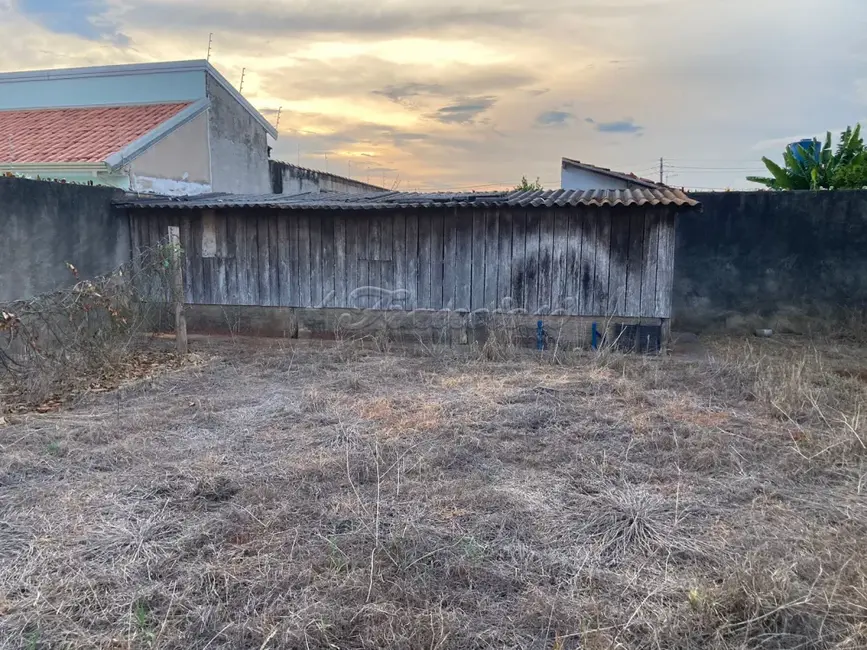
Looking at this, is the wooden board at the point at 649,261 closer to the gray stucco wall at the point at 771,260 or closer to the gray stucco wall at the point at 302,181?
the gray stucco wall at the point at 771,260

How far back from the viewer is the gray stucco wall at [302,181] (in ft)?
51.6

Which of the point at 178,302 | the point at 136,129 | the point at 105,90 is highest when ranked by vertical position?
the point at 105,90

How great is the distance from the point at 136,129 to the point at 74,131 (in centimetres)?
149

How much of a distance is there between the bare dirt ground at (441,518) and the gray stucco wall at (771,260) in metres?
4.38

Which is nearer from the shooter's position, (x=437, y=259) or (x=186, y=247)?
(x=437, y=259)

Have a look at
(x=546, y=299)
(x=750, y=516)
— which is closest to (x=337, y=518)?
(x=750, y=516)

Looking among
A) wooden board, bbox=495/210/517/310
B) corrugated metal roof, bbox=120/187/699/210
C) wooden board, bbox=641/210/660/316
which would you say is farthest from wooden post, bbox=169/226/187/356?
wooden board, bbox=641/210/660/316

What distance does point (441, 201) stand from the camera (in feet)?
27.9

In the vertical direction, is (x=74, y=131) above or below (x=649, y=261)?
above

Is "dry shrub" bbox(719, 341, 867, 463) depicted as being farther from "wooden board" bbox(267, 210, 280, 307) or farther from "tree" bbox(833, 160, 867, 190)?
"wooden board" bbox(267, 210, 280, 307)

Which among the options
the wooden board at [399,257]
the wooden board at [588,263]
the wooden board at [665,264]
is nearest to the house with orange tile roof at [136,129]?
the wooden board at [399,257]

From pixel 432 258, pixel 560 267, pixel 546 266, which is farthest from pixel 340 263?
pixel 560 267

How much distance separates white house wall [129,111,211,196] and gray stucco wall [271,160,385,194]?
2.30m

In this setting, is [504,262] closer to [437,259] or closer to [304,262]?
[437,259]
